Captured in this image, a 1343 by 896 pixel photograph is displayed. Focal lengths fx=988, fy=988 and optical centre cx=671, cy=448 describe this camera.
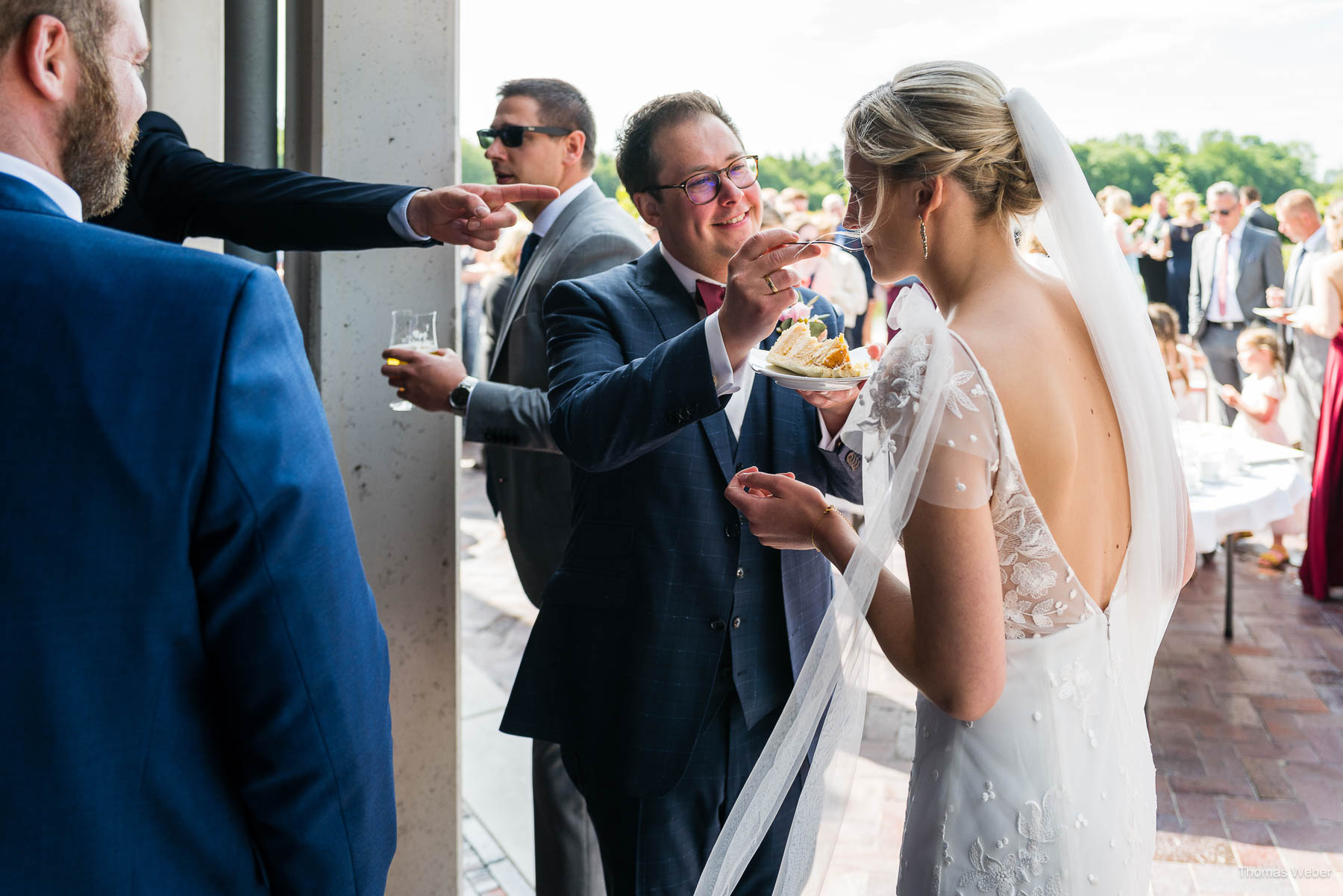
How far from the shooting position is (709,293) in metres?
2.29

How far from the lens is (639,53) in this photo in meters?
29.7

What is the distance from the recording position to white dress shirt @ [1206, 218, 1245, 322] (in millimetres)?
9172

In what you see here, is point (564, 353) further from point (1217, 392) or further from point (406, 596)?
point (1217, 392)

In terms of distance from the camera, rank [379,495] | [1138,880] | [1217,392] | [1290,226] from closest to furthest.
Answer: [1138,880]
[379,495]
[1290,226]
[1217,392]

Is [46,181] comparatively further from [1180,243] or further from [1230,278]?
[1180,243]

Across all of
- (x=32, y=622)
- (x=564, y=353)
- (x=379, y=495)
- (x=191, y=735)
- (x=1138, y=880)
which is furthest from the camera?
(x=379, y=495)

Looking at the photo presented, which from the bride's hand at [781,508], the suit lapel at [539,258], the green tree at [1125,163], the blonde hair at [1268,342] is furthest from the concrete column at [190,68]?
the green tree at [1125,163]

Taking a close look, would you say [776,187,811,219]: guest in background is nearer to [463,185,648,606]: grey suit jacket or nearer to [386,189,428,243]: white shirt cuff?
[463,185,648,606]: grey suit jacket

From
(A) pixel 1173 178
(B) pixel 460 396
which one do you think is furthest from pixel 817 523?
(A) pixel 1173 178

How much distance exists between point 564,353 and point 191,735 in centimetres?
127

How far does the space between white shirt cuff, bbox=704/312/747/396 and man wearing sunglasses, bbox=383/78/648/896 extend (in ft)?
2.76

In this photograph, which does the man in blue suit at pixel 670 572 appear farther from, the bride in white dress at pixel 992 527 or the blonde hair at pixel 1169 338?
the blonde hair at pixel 1169 338

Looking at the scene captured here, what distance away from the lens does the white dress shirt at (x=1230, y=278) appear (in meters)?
9.17

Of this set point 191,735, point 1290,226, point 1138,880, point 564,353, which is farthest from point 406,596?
point 1290,226
